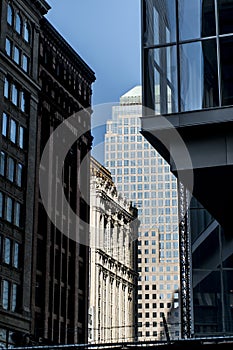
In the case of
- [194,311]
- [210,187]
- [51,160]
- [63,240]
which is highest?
[51,160]

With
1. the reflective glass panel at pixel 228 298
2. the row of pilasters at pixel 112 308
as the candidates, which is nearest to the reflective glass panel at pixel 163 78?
the reflective glass panel at pixel 228 298

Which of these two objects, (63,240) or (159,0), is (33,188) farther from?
(159,0)

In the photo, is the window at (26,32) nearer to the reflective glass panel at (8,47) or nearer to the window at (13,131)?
the reflective glass panel at (8,47)

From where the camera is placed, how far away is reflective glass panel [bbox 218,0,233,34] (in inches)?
875

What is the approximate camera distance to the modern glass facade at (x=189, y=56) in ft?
72.3

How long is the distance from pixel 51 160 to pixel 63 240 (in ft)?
31.9

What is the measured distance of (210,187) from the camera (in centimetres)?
2411

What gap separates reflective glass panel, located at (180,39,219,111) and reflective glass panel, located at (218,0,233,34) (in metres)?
0.47

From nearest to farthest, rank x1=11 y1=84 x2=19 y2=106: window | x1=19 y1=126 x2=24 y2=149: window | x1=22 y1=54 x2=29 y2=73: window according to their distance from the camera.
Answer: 1. x1=11 y1=84 x2=19 y2=106: window
2. x1=19 y1=126 x2=24 y2=149: window
3. x1=22 y1=54 x2=29 y2=73: window

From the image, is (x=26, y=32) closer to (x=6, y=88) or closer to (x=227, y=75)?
(x=6, y=88)

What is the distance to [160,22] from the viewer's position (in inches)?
928

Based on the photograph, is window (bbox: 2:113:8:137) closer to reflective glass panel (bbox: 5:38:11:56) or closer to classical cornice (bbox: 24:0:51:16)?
reflective glass panel (bbox: 5:38:11:56)

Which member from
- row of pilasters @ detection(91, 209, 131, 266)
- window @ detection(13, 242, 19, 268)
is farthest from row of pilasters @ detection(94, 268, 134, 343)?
window @ detection(13, 242, 19, 268)

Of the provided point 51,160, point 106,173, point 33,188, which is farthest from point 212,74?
point 106,173
